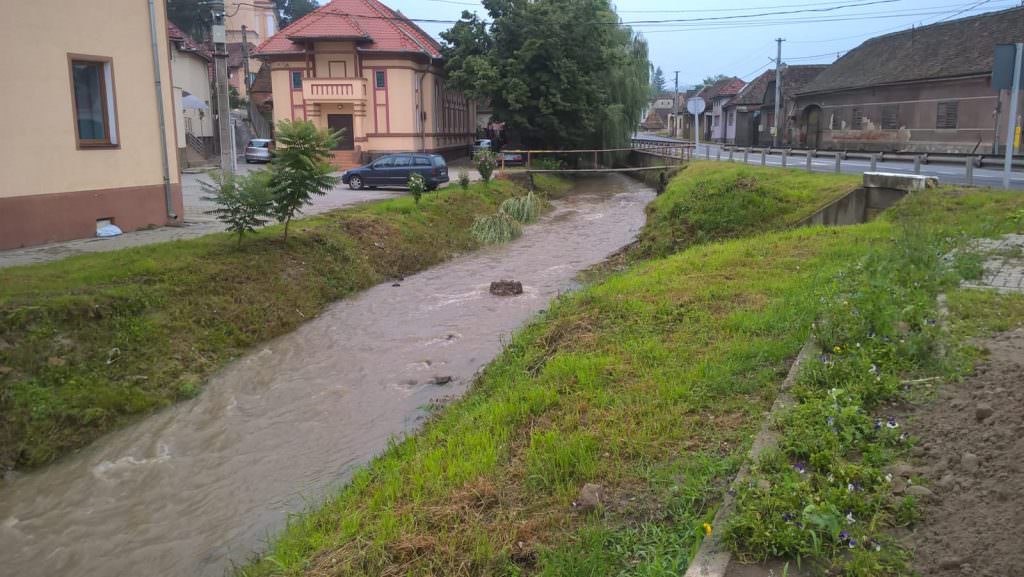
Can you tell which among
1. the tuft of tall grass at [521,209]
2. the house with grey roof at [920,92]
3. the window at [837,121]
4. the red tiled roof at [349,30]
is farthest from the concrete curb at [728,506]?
the window at [837,121]

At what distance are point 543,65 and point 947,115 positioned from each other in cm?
2053

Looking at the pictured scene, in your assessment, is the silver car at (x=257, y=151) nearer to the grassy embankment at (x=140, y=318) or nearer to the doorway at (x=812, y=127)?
the grassy embankment at (x=140, y=318)

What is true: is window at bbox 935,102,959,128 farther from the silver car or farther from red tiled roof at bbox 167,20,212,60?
red tiled roof at bbox 167,20,212,60

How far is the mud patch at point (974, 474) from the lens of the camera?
323cm

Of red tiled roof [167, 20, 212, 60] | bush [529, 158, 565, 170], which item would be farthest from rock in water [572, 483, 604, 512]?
red tiled roof [167, 20, 212, 60]

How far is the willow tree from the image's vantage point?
37719 millimetres

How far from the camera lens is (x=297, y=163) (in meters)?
14.3

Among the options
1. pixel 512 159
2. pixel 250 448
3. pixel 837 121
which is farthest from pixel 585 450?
pixel 837 121

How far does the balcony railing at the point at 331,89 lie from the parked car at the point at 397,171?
11.7 meters

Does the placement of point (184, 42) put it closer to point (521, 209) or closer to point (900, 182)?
point (521, 209)

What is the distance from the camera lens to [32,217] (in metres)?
13.7

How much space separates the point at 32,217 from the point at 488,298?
872 centimetres

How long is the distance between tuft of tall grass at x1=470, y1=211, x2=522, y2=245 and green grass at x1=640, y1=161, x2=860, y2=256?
16.6 ft

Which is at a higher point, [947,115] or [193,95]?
[193,95]
